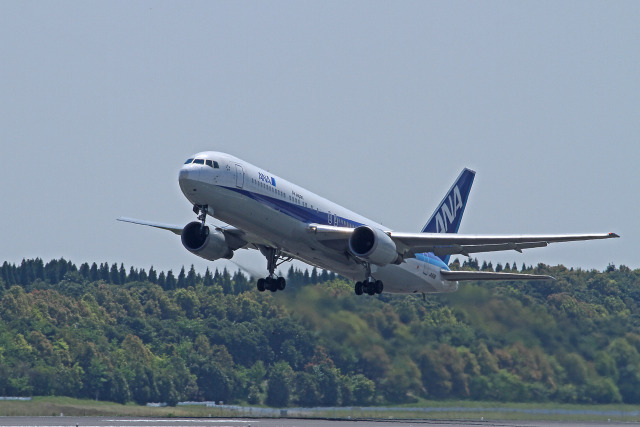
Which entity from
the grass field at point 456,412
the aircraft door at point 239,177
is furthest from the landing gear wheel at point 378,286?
the aircraft door at point 239,177

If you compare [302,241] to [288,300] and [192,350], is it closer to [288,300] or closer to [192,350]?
[288,300]

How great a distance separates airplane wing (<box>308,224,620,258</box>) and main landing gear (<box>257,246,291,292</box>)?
15.3 ft

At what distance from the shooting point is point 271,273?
164 ft

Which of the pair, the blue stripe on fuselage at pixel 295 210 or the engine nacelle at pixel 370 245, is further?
the engine nacelle at pixel 370 245

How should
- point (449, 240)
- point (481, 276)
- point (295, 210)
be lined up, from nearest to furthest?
1. point (295, 210)
2. point (449, 240)
3. point (481, 276)

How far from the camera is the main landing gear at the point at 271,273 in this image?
49844mm

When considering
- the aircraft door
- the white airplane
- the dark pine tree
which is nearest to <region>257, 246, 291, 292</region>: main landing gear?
the white airplane

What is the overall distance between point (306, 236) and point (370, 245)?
2.99 metres

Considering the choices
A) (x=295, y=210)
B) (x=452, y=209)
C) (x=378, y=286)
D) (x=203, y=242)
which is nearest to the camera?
(x=295, y=210)

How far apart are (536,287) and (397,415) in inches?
547

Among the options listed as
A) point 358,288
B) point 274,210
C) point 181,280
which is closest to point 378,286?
point 358,288

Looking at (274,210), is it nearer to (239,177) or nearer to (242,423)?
(239,177)

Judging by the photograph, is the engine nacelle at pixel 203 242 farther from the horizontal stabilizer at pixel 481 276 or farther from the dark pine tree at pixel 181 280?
the dark pine tree at pixel 181 280

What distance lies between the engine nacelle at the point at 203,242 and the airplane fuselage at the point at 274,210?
231 cm
